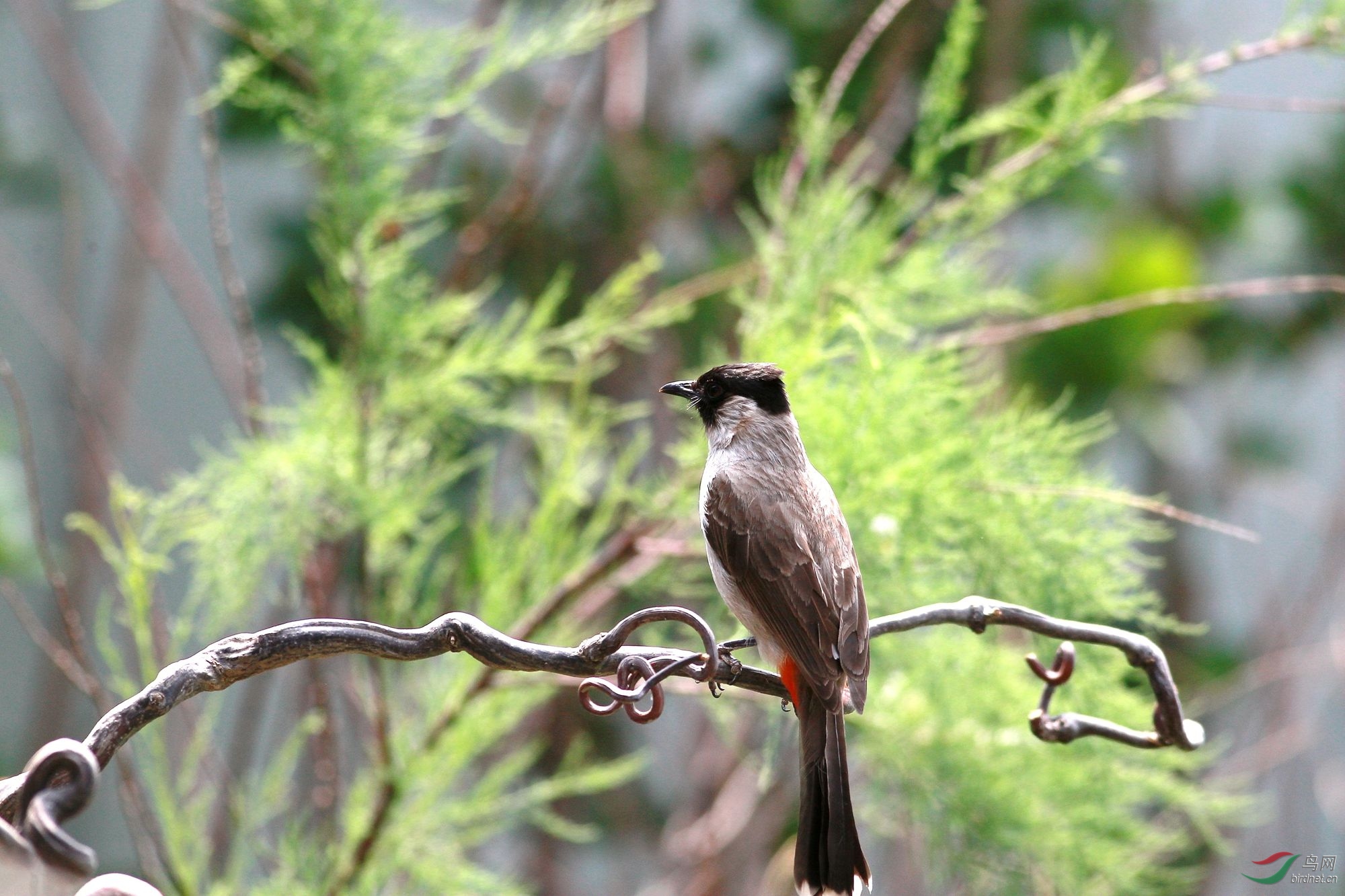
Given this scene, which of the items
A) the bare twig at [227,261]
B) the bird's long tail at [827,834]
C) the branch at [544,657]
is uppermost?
the bare twig at [227,261]

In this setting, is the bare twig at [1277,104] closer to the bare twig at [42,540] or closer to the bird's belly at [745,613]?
the bird's belly at [745,613]

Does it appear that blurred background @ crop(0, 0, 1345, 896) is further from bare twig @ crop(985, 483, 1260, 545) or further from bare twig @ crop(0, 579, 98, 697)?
bare twig @ crop(985, 483, 1260, 545)

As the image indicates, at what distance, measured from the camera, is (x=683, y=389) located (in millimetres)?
1135

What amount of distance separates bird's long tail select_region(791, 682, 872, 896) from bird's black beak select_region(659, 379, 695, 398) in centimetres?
37

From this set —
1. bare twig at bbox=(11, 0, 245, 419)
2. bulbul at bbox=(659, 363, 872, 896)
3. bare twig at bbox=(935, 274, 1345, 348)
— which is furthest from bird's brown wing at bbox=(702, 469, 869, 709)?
bare twig at bbox=(11, 0, 245, 419)

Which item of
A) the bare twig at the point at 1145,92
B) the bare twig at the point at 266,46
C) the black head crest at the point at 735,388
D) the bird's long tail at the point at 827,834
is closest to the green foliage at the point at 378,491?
the bare twig at the point at 266,46

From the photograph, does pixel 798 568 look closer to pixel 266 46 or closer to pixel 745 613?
pixel 745 613

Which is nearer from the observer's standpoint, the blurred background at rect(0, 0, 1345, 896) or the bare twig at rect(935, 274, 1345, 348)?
the bare twig at rect(935, 274, 1345, 348)

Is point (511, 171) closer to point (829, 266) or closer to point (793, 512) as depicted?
point (829, 266)

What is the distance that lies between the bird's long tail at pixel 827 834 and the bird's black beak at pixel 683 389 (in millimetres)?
372

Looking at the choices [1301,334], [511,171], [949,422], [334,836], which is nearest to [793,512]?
[949,422]

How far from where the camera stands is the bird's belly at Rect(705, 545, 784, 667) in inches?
38.9

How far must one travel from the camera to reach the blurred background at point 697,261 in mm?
2062

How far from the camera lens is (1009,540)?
1.12m
